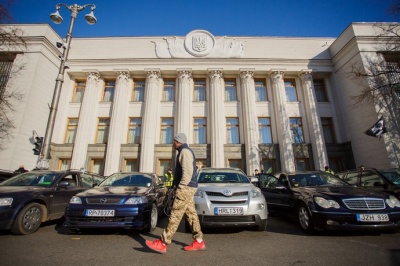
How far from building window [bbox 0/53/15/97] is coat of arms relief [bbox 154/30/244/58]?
11.9 metres

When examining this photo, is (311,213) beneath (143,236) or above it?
above

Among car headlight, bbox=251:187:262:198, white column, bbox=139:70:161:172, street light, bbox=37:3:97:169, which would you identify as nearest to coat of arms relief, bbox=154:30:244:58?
white column, bbox=139:70:161:172

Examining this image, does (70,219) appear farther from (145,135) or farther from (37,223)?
(145,135)

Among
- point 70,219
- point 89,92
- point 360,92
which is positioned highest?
point 89,92

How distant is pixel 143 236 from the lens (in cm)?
443

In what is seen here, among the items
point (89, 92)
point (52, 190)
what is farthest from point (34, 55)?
point (52, 190)

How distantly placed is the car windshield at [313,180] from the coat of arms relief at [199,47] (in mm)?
15517

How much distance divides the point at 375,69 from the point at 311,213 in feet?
56.5

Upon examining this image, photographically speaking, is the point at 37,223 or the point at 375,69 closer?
the point at 37,223

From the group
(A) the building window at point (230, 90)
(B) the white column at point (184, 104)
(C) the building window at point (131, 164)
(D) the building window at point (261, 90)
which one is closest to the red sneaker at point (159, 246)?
(B) the white column at point (184, 104)

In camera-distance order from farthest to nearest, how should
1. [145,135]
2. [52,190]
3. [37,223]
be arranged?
[145,135]
[52,190]
[37,223]

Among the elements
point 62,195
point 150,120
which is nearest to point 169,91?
point 150,120

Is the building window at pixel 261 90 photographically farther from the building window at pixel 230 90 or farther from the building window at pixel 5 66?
the building window at pixel 5 66

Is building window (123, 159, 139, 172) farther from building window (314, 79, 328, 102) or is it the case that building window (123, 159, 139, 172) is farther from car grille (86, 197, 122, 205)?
building window (314, 79, 328, 102)
